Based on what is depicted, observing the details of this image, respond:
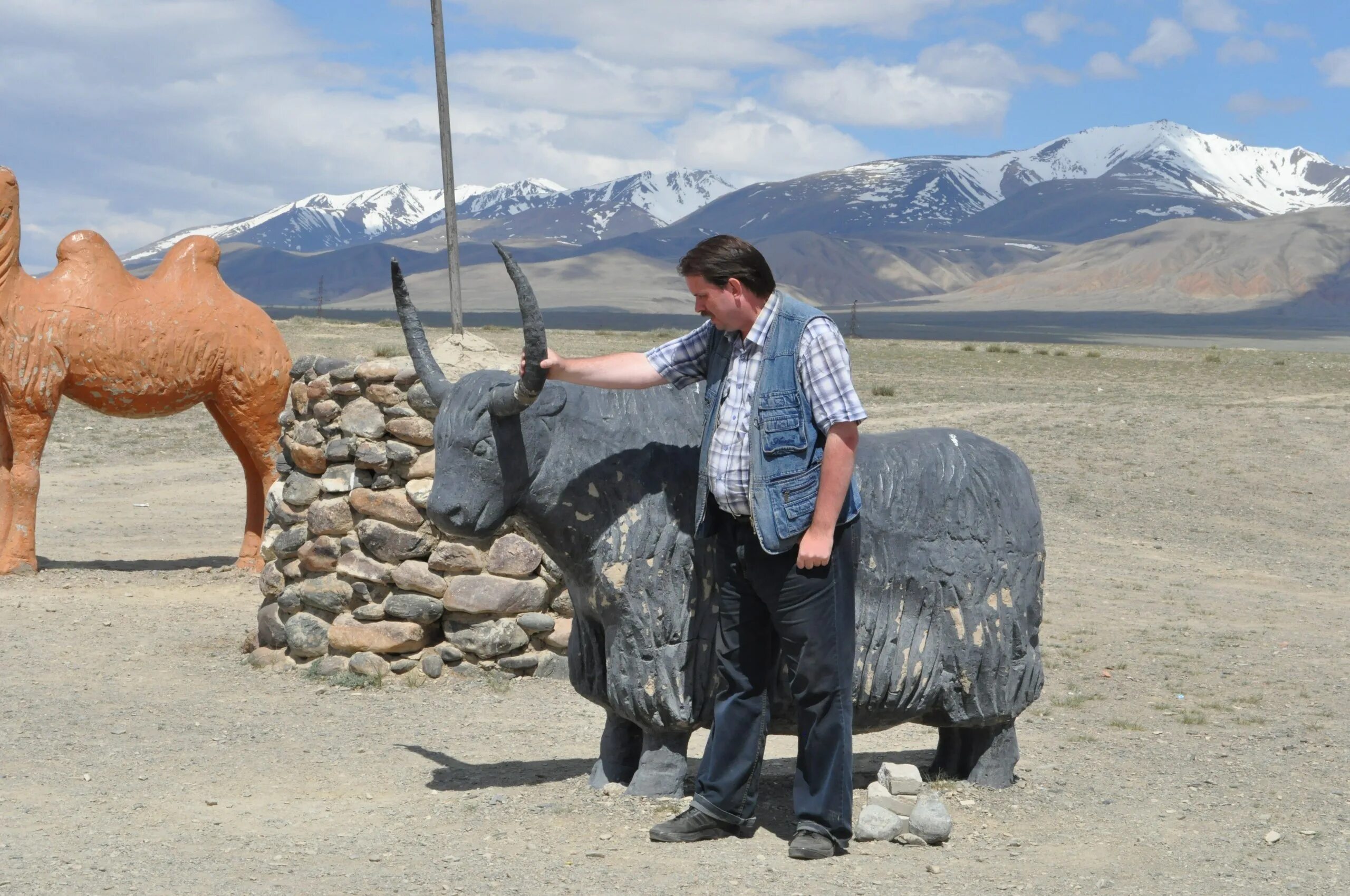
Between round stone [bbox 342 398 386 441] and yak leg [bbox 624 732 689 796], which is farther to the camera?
round stone [bbox 342 398 386 441]

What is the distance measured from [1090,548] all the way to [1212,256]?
15457 cm

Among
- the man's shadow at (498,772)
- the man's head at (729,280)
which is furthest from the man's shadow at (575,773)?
the man's head at (729,280)

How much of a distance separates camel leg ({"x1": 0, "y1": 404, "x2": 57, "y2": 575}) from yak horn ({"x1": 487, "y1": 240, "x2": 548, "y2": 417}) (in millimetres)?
6787

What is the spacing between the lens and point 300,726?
6.91 meters

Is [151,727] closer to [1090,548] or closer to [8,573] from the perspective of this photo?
[8,573]

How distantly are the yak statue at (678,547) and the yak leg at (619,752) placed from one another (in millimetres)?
23

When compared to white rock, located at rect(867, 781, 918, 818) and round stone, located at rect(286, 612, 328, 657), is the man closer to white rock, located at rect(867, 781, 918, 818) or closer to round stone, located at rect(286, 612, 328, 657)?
white rock, located at rect(867, 781, 918, 818)

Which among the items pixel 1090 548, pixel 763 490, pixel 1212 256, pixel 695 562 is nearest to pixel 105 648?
pixel 695 562

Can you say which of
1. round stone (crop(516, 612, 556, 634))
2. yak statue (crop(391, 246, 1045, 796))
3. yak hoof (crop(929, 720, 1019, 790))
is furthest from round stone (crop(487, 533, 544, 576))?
yak hoof (crop(929, 720, 1019, 790))

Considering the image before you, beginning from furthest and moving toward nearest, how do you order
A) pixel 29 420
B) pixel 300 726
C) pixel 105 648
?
1. pixel 29 420
2. pixel 105 648
3. pixel 300 726

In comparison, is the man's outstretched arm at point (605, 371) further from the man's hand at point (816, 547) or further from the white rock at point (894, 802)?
the white rock at point (894, 802)

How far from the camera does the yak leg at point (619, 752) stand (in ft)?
17.4

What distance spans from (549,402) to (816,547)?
1.05 m

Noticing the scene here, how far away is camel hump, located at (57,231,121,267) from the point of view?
1045 centimetres
